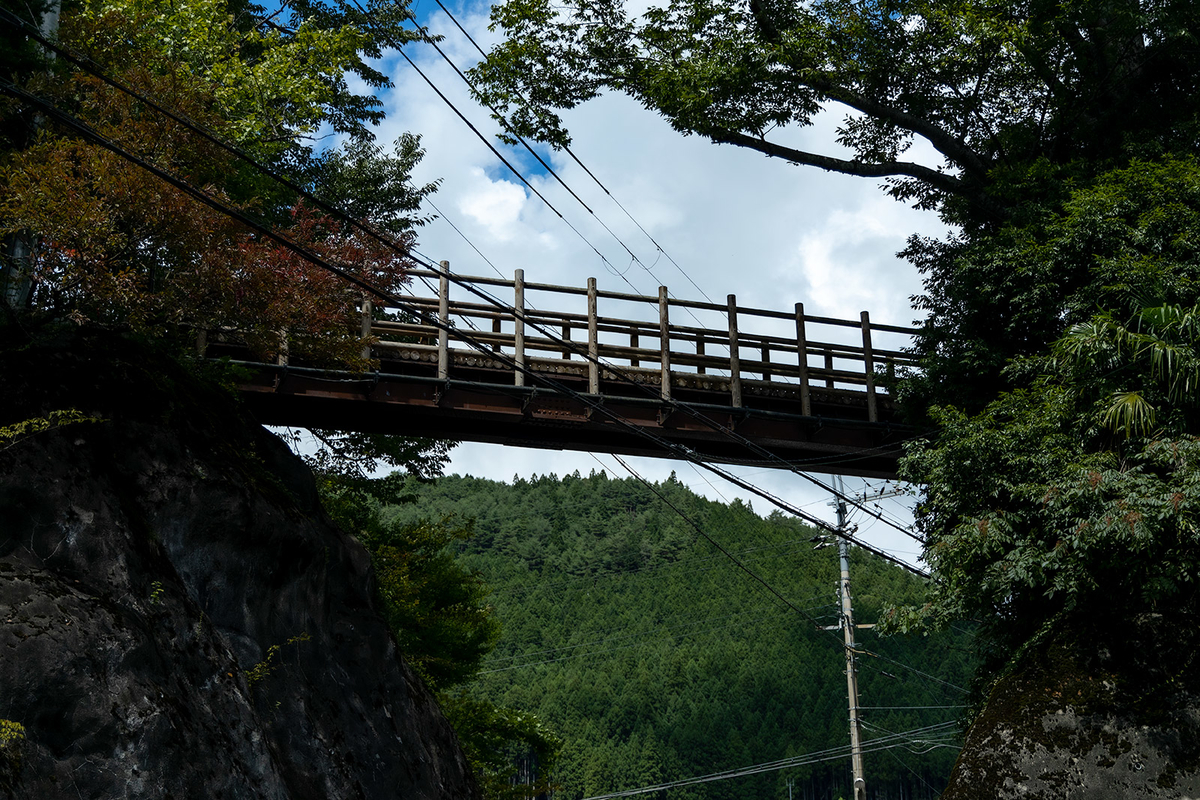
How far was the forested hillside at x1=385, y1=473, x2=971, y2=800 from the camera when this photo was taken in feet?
301

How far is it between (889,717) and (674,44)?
80254 mm

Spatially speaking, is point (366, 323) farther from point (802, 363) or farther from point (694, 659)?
point (694, 659)

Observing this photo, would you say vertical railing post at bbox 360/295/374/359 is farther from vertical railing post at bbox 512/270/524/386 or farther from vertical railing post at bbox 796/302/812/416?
vertical railing post at bbox 796/302/812/416

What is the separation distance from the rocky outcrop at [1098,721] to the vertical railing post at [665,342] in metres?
6.95

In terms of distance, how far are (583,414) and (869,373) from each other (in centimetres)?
541

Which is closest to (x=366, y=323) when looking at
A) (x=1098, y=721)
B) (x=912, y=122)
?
(x=912, y=122)

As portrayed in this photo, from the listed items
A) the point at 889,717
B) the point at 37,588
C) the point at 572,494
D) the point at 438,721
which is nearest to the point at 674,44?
the point at 438,721

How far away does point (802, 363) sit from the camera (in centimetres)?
1850

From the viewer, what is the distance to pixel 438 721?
46.3 ft

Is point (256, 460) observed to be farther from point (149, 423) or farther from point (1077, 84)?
point (1077, 84)

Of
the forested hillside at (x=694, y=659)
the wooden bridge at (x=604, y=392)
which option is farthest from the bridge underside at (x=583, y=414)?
the forested hillside at (x=694, y=659)

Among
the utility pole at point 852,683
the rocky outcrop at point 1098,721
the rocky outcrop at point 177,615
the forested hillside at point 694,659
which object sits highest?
the rocky outcrop at point 177,615

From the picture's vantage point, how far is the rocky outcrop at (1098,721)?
12.6 m

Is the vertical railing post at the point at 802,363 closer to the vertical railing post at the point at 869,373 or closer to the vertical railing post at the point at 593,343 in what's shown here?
the vertical railing post at the point at 869,373
